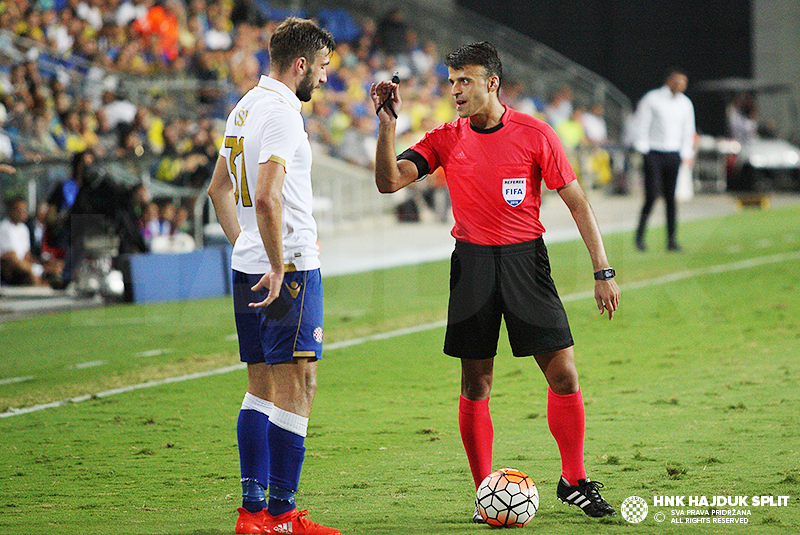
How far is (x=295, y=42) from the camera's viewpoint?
466cm

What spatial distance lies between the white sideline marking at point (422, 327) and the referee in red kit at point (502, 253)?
399 cm

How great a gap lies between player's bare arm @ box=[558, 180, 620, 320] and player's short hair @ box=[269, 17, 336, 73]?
1325mm

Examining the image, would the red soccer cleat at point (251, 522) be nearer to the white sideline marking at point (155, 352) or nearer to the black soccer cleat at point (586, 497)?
the black soccer cleat at point (586, 497)

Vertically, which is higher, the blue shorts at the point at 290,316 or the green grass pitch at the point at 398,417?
the blue shorts at the point at 290,316

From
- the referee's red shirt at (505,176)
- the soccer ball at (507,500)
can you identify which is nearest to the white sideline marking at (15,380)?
the referee's red shirt at (505,176)

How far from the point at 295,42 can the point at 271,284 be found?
107 centimetres

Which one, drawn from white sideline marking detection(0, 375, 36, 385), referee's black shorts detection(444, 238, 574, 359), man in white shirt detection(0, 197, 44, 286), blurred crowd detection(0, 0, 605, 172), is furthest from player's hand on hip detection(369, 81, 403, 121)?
blurred crowd detection(0, 0, 605, 172)

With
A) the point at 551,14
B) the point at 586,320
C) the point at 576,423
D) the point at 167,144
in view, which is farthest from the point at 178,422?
the point at 551,14

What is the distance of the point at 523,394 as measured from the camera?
7.77m

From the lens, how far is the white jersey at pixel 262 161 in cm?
457

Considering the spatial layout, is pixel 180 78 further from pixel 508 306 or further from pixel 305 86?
pixel 508 306

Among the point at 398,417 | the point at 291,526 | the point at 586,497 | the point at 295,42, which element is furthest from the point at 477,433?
the point at 398,417

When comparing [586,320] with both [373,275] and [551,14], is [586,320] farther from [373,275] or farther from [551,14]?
[551,14]

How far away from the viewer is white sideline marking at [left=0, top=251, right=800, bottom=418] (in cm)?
801
